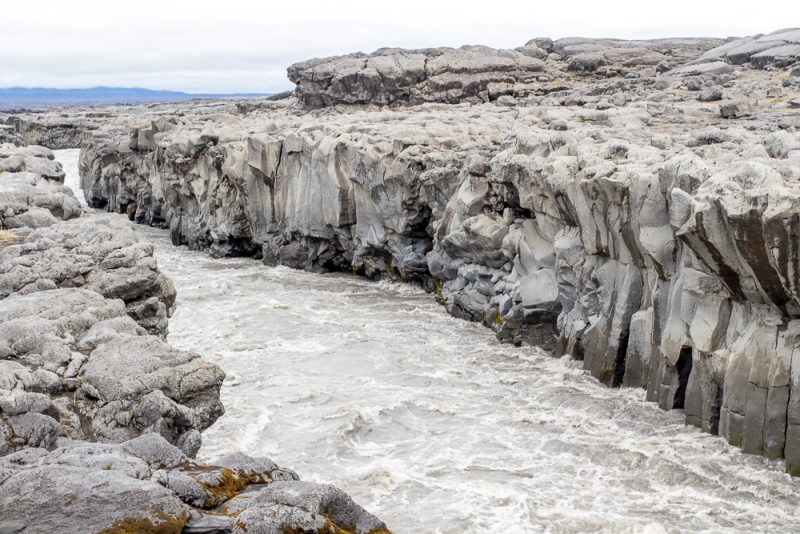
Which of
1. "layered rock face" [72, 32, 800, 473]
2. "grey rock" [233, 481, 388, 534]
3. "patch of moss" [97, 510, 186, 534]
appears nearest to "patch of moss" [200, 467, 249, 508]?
"grey rock" [233, 481, 388, 534]

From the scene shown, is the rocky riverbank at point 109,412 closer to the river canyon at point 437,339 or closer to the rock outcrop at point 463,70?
the river canyon at point 437,339

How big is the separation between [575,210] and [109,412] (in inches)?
577

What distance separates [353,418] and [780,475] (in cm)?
949

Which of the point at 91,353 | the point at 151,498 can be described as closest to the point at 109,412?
the point at 91,353

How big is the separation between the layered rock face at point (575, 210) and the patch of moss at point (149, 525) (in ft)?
38.0

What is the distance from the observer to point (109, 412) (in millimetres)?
12055

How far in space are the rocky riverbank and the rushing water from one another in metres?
4.24

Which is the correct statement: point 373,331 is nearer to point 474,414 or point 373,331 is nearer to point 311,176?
point 474,414

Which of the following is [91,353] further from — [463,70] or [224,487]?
[463,70]

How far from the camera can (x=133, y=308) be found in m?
17.8

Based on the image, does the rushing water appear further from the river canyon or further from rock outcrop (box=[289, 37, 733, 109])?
rock outcrop (box=[289, 37, 733, 109])

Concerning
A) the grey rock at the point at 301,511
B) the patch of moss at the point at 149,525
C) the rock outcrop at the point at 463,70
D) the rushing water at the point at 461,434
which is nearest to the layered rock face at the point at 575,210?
the rock outcrop at the point at 463,70

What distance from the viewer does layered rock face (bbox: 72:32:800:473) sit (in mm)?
16047

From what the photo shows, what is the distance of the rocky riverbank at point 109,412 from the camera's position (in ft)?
26.1
